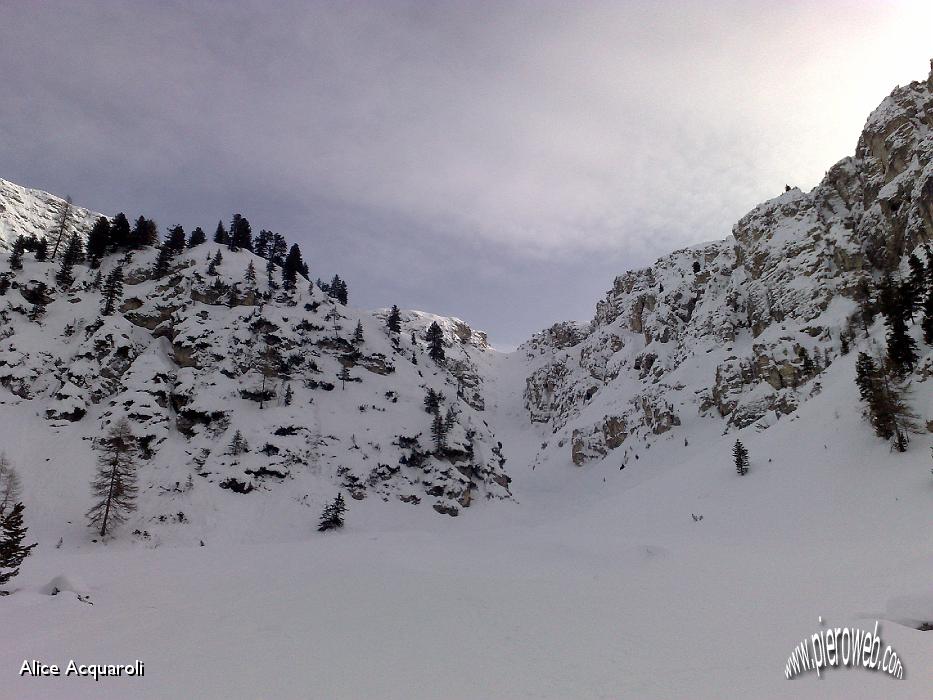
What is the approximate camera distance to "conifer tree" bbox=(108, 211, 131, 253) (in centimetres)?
7844

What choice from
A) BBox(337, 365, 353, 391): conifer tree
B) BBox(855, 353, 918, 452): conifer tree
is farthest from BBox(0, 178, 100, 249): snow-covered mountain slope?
BBox(855, 353, 918, 452): conifer tree

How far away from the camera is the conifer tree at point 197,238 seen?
92.8m

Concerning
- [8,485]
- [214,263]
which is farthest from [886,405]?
[214,263]

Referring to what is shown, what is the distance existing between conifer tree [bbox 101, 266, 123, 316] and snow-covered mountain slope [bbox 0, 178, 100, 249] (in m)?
63.6

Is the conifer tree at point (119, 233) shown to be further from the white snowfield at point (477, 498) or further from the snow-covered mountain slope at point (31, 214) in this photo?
the snow-covered mountain slope at point (31, 214)

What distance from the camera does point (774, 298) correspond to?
69.8 metres

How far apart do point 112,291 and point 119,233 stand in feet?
65.3

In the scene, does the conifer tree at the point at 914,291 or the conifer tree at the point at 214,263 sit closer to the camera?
the conifer tree at the point at 914,291

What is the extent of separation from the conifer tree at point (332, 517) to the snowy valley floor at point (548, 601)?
101 inches

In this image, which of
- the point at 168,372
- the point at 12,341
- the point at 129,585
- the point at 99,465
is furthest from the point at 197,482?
the point at 12,341

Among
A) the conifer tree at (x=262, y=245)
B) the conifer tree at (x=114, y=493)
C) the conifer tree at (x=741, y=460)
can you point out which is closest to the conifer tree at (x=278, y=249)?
the conifer tree at (x=262, y=245)

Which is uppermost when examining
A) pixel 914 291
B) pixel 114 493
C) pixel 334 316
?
→ pixel 334 316

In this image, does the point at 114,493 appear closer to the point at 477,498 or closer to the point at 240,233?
the point at 477,498

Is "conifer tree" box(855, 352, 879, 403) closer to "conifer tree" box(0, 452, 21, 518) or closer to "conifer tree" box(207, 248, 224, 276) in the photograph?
"conifer tree" box(0, 452, 21, 518)
